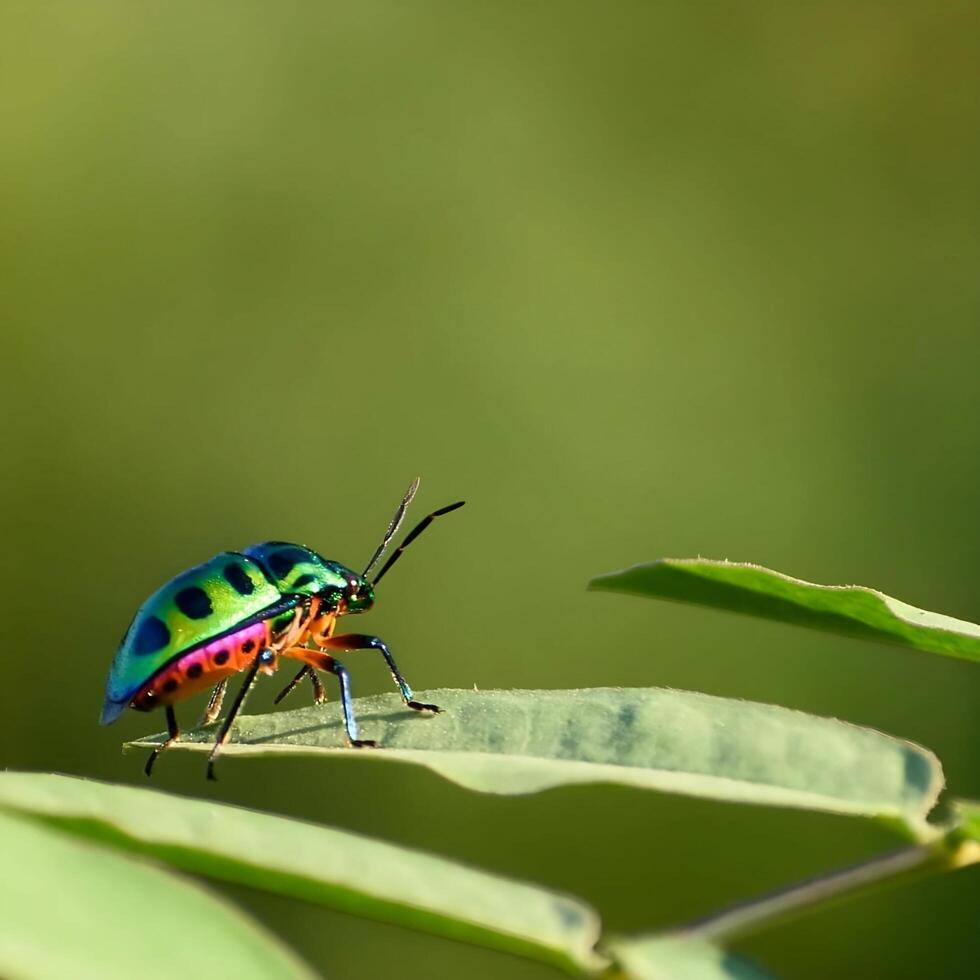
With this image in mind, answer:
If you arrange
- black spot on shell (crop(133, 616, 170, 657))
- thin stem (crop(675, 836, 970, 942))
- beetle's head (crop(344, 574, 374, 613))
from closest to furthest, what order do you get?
thin stem (crop(675, 836, 970, 942)), black spot on shell (crop(133, 616, 170, 657)), beetle's head (crop(344, 574, 374, 613))

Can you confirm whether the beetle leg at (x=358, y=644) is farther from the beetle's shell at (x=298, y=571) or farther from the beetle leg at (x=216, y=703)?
the beetle leg at (x=216, y=703)

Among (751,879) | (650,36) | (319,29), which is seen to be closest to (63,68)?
(319,29)

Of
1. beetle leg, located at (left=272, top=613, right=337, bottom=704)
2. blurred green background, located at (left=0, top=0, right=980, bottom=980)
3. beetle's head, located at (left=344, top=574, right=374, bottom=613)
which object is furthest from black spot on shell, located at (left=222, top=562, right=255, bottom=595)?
blurred green background, located at (left=0, top=0, right=980, bottom=980)

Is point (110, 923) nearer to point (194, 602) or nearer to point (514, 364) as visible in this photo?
point (194, 602)

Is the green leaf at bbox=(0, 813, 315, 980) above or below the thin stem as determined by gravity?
above

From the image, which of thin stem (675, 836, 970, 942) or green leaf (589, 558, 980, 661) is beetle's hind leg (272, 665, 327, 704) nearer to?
green leaf (589, 558, 980, 661)

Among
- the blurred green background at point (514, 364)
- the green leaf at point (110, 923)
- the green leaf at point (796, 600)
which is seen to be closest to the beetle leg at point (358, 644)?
the green leaf at point (796, 600)

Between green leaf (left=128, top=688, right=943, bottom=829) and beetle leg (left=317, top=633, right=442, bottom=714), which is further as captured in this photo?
beetle leg (left=317, top=633, right=442, bottom=714)

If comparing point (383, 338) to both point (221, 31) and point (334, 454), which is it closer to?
point (334, 454)
